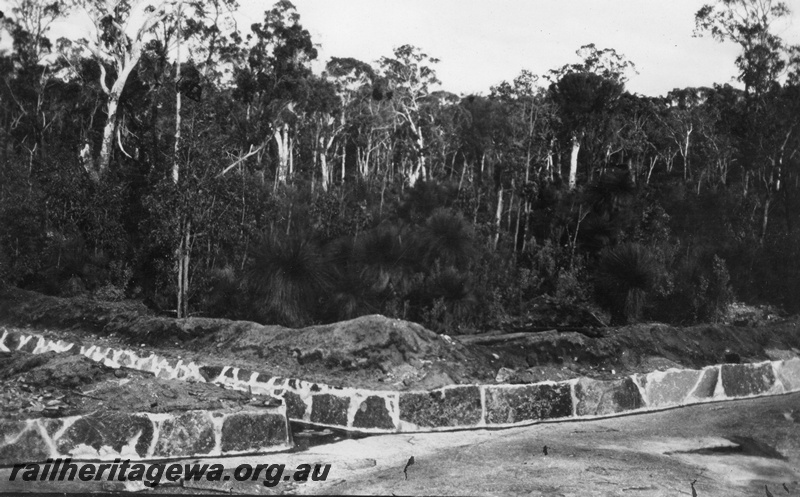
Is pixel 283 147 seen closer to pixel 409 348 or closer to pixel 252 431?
pixel 409 348

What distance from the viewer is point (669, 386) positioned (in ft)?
28.3

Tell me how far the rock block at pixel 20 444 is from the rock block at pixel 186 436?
81 cm

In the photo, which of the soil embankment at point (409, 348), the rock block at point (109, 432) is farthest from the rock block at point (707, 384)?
the rock block at point (109, 432)

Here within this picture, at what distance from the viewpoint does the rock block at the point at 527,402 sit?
7746mm

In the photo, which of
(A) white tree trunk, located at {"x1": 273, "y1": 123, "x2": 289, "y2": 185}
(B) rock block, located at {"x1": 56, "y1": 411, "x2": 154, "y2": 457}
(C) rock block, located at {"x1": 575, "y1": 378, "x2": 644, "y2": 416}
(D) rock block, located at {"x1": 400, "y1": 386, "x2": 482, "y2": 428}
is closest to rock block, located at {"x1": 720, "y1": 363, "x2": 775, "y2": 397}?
(C) rock block, located at {"x1": 575, "y1": 378, "x2": 644, "y2": 416}

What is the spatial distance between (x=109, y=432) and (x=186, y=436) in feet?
1.83

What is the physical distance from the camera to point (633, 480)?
5.75 metres

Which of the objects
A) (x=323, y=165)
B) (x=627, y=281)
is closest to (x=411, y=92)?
(x=323, y=165)

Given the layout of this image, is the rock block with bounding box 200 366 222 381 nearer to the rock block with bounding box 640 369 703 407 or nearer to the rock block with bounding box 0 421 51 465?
the rock block with bounding box 0 421 51 465

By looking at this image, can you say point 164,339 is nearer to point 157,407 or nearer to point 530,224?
point 157,407

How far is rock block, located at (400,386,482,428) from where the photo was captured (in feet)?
24.7

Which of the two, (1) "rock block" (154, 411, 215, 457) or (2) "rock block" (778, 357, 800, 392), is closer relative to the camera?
(1) "rock block" (154, 411, 215, 457)

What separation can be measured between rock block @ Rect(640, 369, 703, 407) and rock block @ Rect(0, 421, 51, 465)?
223 inches

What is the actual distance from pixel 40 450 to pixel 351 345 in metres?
3.41
